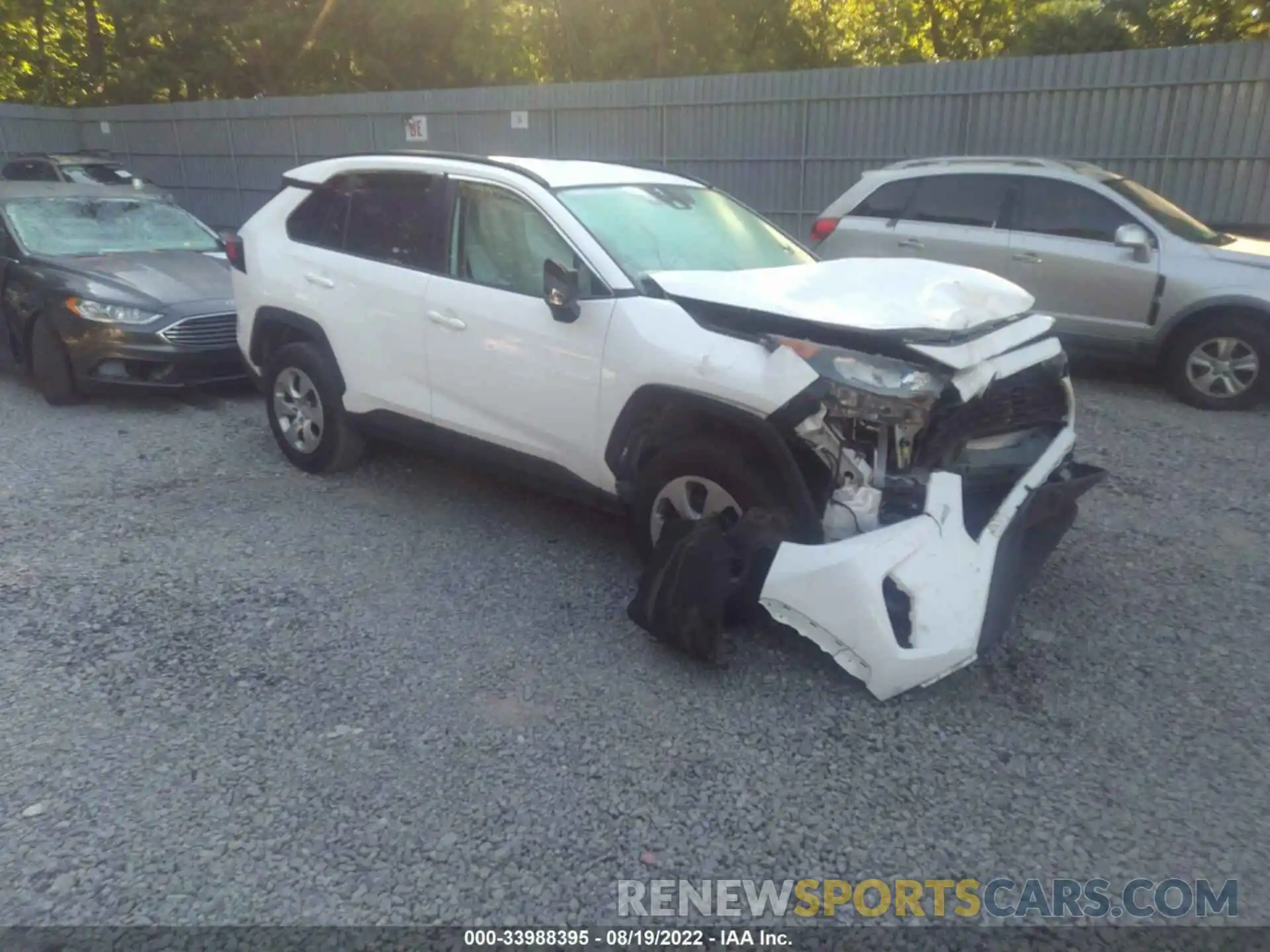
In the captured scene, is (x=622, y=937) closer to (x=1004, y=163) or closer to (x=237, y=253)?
(x=237, y=253)

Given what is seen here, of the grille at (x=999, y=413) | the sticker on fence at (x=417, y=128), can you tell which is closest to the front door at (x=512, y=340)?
the grille at (x=999, y=413)

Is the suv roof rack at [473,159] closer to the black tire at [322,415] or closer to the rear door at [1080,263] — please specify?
the black tire at [322,415]

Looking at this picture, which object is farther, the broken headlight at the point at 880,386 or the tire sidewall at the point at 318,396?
the tire sidewall at the point at 318,396

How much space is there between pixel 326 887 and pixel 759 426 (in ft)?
7.04

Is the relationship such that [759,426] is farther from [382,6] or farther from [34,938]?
[382,6]

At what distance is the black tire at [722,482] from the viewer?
391 centimetres

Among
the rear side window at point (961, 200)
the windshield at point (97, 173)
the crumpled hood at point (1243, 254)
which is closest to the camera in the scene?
the crumpled hood at point (1243, 254)

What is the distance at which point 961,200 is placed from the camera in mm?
A: 8789

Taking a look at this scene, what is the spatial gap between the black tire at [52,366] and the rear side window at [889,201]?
675 centimetres

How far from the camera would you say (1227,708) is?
3672 millimetres

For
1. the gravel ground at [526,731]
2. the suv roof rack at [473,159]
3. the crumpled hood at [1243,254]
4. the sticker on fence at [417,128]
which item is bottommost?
the gravel ground at [526,731]

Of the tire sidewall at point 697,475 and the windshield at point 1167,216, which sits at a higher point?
the windshield at point 1167,216

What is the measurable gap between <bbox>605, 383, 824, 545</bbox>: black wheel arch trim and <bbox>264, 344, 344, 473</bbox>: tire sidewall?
2115 mm

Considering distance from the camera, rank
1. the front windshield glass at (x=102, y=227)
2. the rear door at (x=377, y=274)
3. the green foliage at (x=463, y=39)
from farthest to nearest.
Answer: the green foliage at (x=463, y=39)
the front windshield glass at (x=102, y=227)
the rear door at (x=377, y=274)
